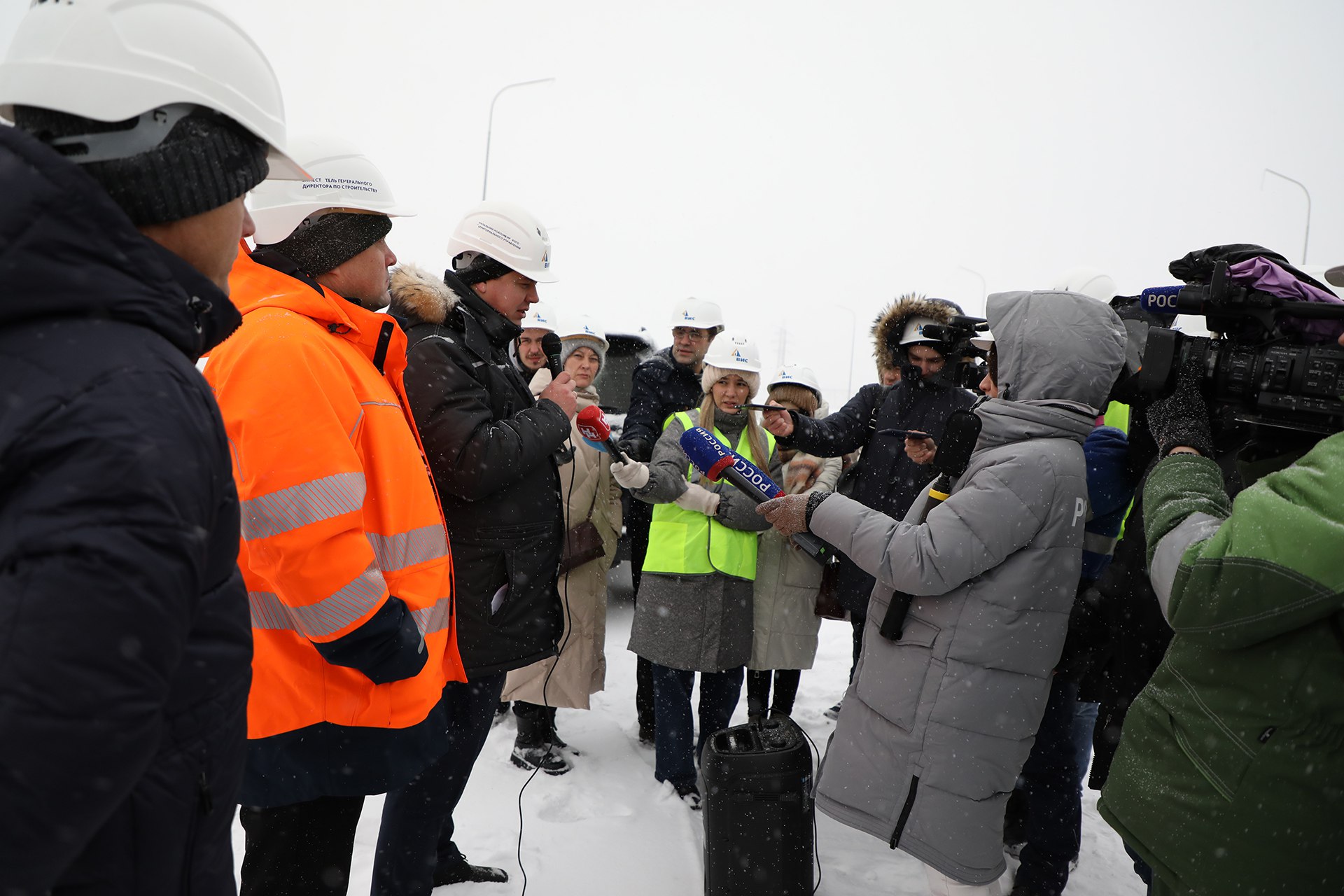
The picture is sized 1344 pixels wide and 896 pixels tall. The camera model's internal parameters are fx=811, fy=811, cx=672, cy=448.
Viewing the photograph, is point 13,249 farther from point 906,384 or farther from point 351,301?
Result: point 906,384

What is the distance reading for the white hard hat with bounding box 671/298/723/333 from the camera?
5289 millimetres

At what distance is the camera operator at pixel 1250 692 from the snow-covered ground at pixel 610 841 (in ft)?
5.60

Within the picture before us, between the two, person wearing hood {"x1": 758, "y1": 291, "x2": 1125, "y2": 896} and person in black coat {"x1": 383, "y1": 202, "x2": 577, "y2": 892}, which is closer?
person wearing hood {"x1": 758, "y1": 291, "x2": 1125, "y2": 896}

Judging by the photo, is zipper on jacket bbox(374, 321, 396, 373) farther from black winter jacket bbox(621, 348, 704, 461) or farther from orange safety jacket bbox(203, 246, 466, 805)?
black winter jacket bbox(621, 348, 704, 461)

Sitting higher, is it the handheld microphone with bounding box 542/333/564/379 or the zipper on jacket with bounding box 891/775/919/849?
the handheld microphone with bounding box 542/333/564/379

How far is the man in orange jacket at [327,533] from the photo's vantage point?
5.36 feet

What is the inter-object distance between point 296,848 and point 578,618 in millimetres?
2431

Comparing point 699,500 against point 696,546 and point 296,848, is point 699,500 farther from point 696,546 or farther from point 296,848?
point 296,848

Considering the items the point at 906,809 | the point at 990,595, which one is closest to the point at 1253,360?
the point at 990,595

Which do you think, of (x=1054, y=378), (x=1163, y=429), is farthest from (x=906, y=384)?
(x=1163, y=429)

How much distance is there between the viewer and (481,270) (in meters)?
2.82

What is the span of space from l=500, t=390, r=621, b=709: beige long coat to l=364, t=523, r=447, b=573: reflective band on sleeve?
197cm

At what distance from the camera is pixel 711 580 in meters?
3.99

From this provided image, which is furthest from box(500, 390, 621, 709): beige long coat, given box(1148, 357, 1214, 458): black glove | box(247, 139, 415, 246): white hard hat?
box(1148, 357, 1214, 458): black glove
